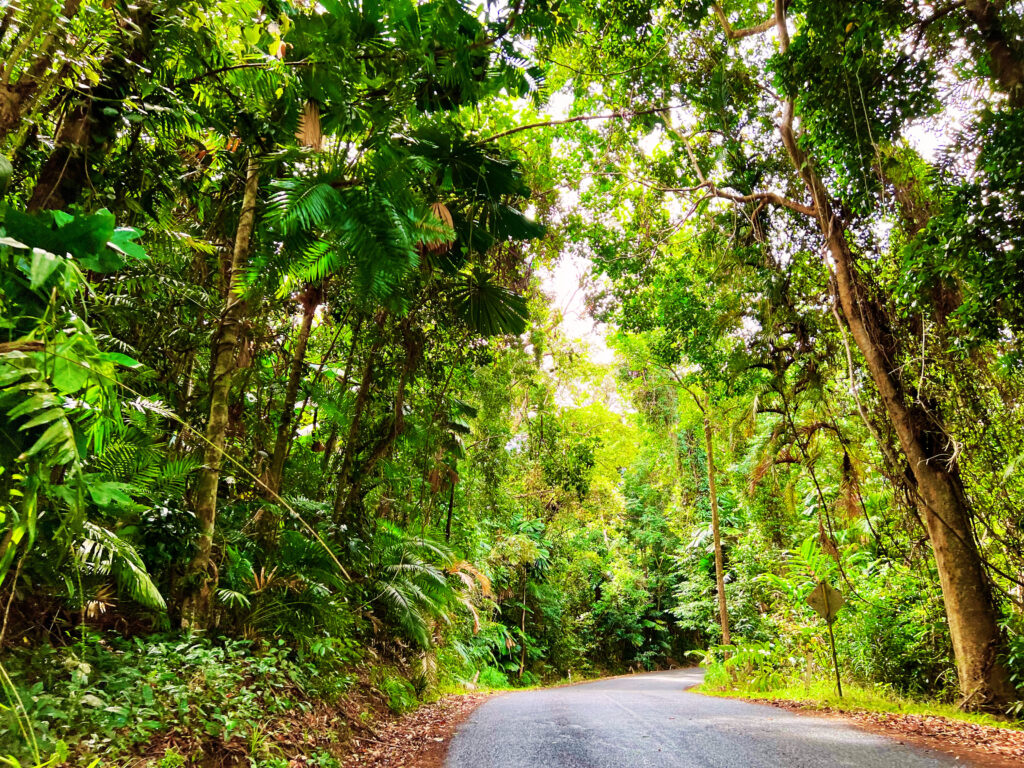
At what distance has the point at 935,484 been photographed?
699cm

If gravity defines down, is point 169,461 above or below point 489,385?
below

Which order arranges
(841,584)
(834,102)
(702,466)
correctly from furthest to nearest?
(702,466)
(841,584)
(834,102)

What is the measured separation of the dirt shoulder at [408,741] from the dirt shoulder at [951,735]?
14.0 ft

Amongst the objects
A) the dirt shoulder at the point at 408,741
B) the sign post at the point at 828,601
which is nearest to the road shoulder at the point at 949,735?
the sign post at the point at 828,601

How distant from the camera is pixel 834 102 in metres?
5.02

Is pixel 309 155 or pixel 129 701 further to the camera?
pixel 129 701

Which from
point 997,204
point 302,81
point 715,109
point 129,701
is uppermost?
point 715,109

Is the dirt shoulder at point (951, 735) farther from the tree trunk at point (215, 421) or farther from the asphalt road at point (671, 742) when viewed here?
the tree trunk at point (215, 421)

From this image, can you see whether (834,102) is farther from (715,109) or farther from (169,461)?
(169,461)

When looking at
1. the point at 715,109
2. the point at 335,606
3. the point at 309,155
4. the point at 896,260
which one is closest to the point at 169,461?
the point at 335,606

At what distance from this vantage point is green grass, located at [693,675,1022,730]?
618 centimetres

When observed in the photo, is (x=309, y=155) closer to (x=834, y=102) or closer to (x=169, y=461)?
(x=169, y=461)

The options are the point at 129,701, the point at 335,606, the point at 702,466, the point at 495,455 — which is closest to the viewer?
the point at 129,701

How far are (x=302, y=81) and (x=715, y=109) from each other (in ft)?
20.5
